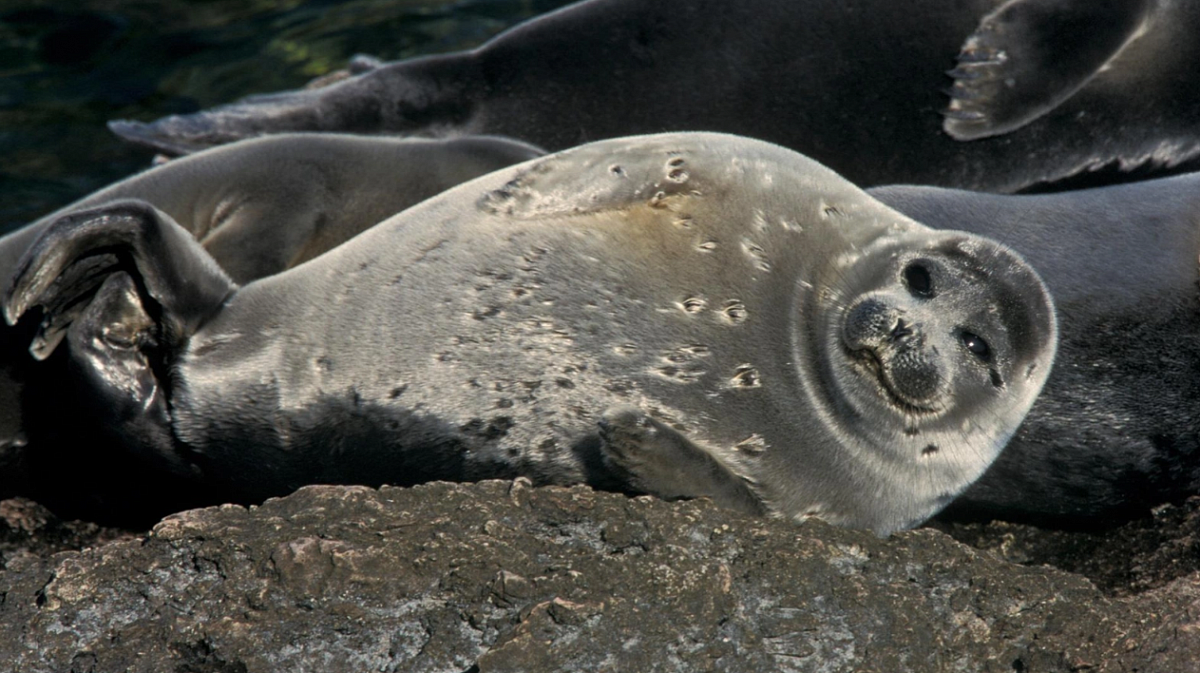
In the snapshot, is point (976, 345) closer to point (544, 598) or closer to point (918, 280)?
point (918, 280)

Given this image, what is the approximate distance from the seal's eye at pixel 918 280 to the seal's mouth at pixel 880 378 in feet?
0.58

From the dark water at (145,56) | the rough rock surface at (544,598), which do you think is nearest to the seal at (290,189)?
the rough rock surface at (544,598)

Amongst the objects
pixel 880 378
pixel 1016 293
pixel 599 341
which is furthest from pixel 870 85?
pixel 599 341

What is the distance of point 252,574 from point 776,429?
3.73ft

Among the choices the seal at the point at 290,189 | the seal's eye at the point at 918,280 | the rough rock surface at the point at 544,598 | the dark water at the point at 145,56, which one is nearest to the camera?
the rough rock surface at the point at 544,598

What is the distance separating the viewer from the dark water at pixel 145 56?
6473mm

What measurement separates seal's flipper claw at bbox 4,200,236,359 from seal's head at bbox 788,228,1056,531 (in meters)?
1.55

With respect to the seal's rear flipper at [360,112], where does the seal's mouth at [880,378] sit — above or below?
above

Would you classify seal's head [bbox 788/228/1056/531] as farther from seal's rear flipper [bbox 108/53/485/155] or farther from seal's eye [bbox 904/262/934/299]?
seal's rear flipper [bbox 108/53/485/155]

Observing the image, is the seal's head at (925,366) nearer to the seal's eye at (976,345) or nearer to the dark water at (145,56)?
the seal's eye at (976,345)

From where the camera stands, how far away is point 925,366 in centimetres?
258

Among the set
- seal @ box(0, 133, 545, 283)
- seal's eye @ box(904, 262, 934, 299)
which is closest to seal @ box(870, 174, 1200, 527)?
seal's eye @ box(904, 262, 934, 299)

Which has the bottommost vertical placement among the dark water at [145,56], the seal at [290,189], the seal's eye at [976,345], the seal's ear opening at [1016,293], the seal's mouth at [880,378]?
the dark water at [145,56]

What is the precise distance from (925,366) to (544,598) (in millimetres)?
960
